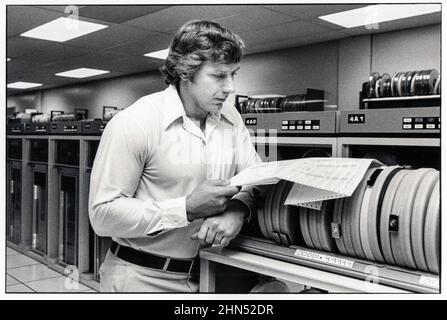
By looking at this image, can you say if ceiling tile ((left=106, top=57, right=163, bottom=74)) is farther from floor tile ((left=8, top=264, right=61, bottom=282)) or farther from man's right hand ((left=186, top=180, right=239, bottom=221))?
floor tile ((left=8, top=264, right=61, bottom=282))

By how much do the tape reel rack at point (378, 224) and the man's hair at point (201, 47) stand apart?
372mm

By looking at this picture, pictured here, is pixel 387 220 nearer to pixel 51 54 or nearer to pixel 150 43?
pixel 150 43

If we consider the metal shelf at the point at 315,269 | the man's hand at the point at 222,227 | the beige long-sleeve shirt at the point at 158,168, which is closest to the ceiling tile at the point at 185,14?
the beige long-sleeve shirt at the point at 158,168

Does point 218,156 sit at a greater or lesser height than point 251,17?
lesser

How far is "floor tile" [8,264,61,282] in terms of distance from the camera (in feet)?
12.0

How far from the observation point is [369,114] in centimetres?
143

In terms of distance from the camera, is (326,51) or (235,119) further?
(326,51)

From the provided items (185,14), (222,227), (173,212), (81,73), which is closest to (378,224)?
(222,227)

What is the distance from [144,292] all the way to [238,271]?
275mm

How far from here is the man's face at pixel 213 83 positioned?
46.3 inches

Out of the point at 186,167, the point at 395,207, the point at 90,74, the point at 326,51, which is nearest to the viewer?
the point at 395,207
